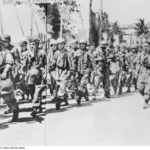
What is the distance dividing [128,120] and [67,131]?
1.06 meters

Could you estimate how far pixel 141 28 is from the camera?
481cm

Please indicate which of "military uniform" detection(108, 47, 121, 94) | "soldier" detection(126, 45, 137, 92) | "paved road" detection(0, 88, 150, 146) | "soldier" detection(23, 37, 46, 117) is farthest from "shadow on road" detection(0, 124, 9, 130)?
"soldier" detection(126, 45, 137, 92)

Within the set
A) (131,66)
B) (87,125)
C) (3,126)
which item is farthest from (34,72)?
(131,66)

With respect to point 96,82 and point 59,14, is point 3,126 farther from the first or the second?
point 59,14

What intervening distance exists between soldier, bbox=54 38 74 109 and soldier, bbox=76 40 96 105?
0.52ft

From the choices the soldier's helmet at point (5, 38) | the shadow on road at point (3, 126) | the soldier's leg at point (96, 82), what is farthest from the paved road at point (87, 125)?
the soldier's helmet at point (5, 38)

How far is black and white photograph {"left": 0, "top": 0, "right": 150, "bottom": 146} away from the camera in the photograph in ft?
15.2

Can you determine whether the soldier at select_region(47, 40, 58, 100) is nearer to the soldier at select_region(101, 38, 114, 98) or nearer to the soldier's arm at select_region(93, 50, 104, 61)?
the soldier's arm at select_region(93, 50, 104, 61)

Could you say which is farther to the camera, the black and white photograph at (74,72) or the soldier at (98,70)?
the soldier at (98,70)

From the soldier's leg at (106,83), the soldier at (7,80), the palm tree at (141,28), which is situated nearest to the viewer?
the soldier at (7,80)

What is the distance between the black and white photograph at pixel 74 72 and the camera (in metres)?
4.63

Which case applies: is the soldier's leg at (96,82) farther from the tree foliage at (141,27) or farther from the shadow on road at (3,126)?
the shadow on road at (3,126)

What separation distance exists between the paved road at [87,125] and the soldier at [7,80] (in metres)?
0.17

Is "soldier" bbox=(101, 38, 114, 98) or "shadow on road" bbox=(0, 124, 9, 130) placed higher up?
"soldier" bbox=(101, 38, 114, 98)
